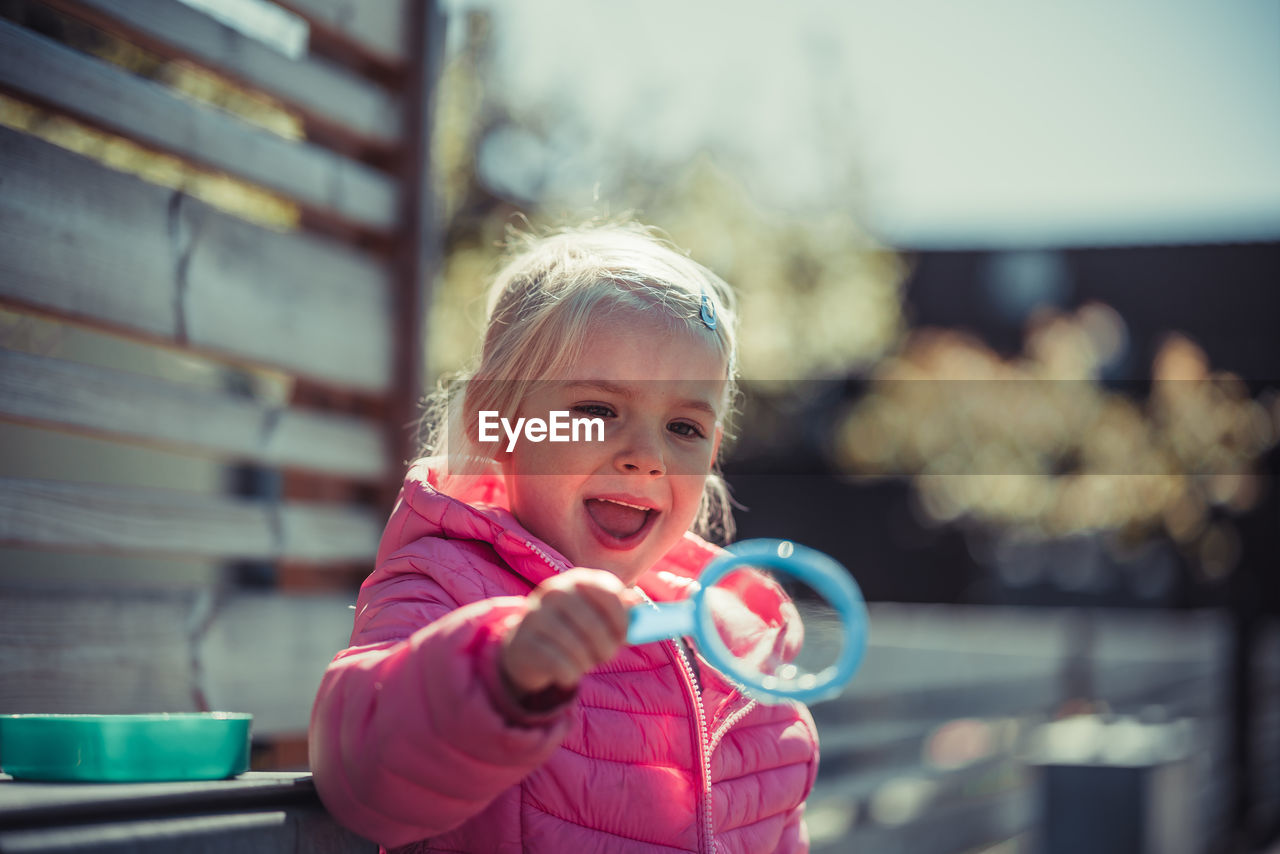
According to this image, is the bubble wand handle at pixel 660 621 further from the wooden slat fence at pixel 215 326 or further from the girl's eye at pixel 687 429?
the wooden slat fence at pixel 215 326

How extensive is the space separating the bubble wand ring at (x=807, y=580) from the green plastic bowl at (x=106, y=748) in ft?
1.75

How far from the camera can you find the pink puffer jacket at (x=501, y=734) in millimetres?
1280

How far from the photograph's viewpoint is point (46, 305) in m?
2.13

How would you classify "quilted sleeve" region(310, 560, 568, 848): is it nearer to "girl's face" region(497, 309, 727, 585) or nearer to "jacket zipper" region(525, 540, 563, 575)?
"jacket zipper" region(525, 540, 563, 575)

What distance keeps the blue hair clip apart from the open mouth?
1.15 ft

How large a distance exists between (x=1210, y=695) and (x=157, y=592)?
8.10 meters

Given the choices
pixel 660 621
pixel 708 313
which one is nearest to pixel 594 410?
pixel 708 313

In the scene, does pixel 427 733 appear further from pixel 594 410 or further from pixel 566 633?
pixel 594 410

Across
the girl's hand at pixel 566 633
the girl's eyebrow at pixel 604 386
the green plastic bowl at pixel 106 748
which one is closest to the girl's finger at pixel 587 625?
the girl's hand at pixel 566 633

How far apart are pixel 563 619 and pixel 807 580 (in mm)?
347

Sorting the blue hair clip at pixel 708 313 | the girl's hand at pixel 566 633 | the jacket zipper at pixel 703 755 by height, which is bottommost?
the jacket zipper at pixel 703 755

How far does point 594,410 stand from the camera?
76.3 inches

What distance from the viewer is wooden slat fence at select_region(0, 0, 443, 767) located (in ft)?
6.90

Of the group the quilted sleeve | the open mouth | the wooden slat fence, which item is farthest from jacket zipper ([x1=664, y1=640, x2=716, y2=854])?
the wooden slat fence
